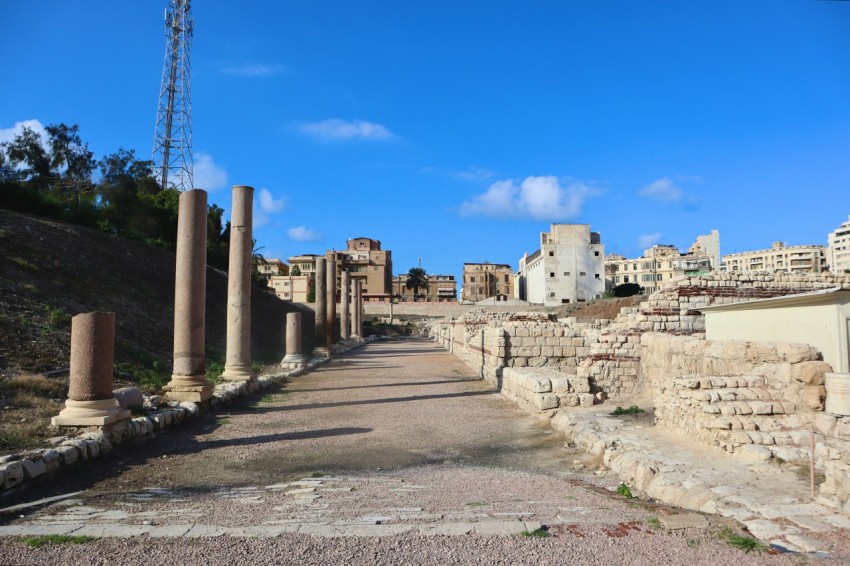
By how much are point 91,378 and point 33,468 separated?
199cm

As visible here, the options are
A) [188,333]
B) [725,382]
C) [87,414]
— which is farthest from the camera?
[188,333]

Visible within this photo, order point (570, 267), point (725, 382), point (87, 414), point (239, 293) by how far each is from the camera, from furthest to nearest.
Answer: point (570, 267)
point (239, 293)
point (87, 414)
point (725, 382)

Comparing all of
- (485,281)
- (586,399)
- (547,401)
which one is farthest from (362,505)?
(485,281)

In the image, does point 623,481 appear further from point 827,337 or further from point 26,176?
point 26,176

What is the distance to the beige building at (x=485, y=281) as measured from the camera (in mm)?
111625

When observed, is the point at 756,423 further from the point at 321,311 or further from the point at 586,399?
the point at 321,311

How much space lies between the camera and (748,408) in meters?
6.43

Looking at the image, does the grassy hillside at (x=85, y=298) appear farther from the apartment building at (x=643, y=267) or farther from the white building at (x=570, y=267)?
the apartment building at (x=643, y=267)

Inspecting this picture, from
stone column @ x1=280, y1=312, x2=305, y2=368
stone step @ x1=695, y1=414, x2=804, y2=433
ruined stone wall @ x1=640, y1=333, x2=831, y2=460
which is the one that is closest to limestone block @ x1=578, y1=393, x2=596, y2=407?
ruined stone wall @ x1=640, y1=333, x2=831, y2=460

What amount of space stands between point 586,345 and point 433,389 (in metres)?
4.03

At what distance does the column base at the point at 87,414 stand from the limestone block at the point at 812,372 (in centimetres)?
798

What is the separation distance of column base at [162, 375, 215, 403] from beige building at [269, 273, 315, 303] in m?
67.3

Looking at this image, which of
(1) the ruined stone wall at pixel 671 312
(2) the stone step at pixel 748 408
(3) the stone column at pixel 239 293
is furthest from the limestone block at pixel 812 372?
(3) the stone column at pixel 239 293

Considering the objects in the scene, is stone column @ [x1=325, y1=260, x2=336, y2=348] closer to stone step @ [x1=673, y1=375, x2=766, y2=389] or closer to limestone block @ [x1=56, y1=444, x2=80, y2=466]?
limestone block @ [x1=56, y1=444, x2=80, y2=466]
